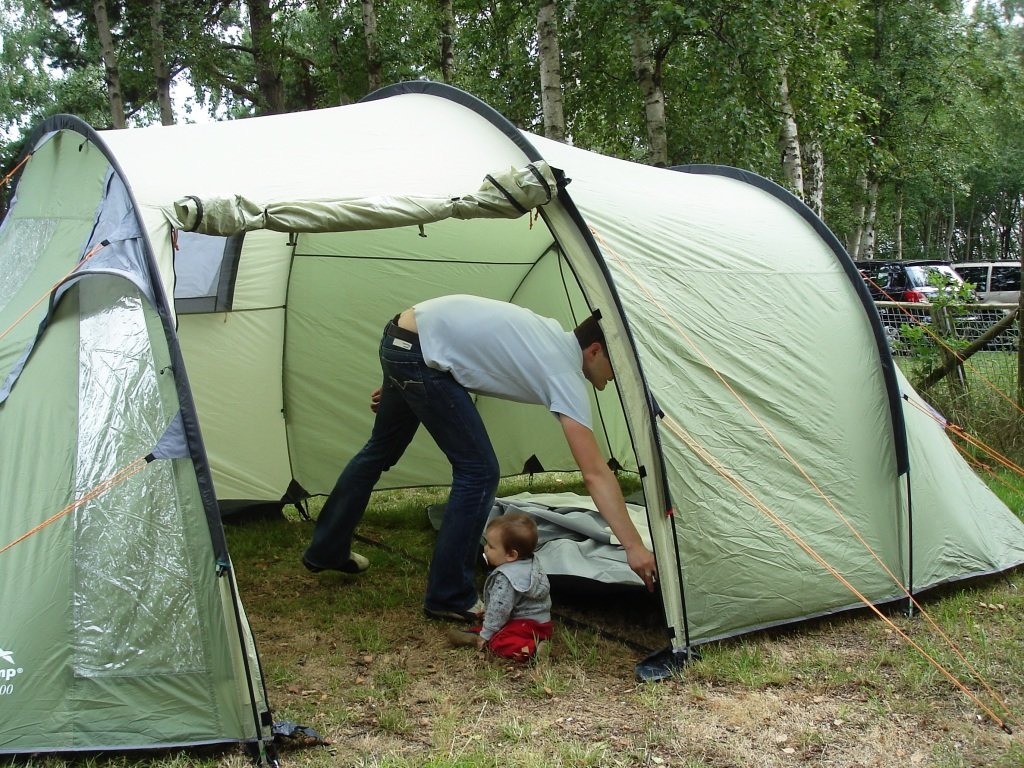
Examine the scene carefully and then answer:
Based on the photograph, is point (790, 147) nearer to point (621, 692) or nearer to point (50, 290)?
point (621, 692)

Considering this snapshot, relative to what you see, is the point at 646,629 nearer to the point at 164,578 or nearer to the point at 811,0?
the point at 164,578

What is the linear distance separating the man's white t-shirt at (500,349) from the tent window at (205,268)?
1979mm

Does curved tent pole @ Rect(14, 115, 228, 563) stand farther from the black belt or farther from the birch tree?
the birch tree

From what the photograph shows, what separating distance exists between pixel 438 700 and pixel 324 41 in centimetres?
1185

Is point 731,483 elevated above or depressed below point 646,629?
above

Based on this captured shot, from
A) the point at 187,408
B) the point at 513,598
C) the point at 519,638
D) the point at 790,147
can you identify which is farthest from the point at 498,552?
the point at 790,147

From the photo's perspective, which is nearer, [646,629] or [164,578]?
[164,578]

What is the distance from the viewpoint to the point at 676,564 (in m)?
3.34

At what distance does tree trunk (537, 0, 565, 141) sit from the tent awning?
5.50m

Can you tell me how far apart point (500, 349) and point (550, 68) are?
19.8ft

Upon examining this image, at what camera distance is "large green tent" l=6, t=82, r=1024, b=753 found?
2709 mm

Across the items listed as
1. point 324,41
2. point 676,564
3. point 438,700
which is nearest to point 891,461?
point 676,564

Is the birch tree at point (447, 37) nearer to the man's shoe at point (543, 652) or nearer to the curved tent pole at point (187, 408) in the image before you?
the curved tent pole at point (187, 408)

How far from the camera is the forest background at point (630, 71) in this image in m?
9.29
